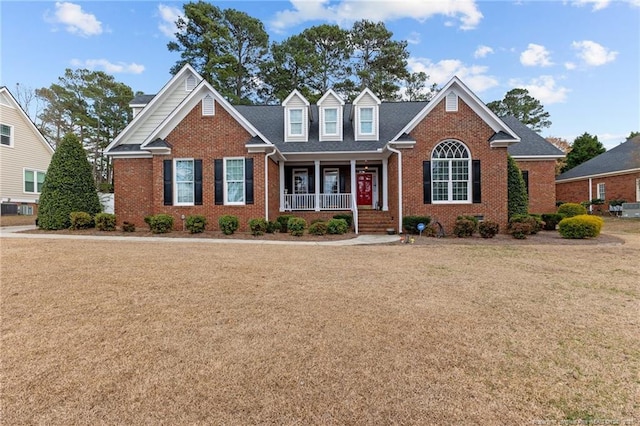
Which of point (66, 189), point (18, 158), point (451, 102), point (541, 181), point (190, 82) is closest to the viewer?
Result: point (66, 189)

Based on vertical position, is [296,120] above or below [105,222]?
above

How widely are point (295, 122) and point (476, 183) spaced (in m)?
9.31

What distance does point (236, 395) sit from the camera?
8.62ft

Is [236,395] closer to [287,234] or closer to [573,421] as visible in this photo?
[573,421]

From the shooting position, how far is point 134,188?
51.7 ft

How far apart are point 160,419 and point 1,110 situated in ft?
90.4

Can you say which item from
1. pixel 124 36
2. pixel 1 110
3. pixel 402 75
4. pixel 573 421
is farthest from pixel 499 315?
pixel 402 75

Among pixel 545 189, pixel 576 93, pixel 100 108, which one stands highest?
pixel 100 108

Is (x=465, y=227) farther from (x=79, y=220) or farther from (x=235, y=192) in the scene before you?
(x=79, y=220)

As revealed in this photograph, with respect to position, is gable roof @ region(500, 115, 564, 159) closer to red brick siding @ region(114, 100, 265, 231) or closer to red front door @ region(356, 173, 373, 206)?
red front door @ region(356, 173, 373, 206)

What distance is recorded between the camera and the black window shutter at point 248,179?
14.2 m

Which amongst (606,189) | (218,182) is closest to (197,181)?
(218,182)

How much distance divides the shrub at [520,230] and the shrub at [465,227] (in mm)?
1330

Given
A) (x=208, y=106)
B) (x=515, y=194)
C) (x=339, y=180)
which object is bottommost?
(x=515, y=194)
